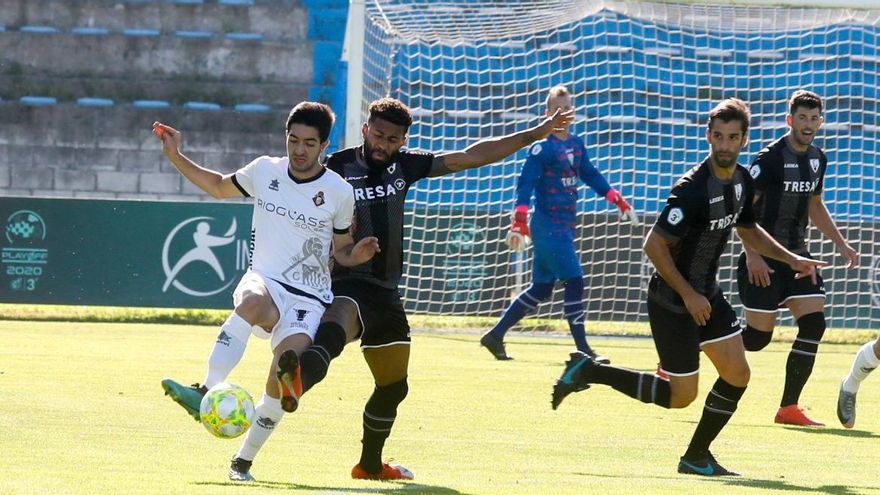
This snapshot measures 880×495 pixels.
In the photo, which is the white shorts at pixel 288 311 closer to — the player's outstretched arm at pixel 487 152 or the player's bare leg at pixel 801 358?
the player's outstretched arm at pixel 487 152

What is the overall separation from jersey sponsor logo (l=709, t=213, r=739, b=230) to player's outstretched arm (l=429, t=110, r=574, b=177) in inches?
34.8

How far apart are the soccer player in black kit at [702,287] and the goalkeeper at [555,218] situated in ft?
18.9

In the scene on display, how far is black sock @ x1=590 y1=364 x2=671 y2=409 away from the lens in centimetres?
720

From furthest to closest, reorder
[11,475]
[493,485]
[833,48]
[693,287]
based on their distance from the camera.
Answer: [833,48], [693,287], [493,485], [11,475]

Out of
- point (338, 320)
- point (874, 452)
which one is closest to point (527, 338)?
point (874, 452)

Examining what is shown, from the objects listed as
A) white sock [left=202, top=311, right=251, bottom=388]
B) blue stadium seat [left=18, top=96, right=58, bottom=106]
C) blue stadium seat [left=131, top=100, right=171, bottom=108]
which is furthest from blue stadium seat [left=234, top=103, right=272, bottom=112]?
white sock [left=202, top=311, right=251, bottom=388]

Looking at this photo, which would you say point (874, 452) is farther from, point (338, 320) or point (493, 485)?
point (338, 320)

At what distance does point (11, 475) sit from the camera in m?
5.59

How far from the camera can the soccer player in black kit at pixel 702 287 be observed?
680 cm

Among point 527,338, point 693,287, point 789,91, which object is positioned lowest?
point 527,338

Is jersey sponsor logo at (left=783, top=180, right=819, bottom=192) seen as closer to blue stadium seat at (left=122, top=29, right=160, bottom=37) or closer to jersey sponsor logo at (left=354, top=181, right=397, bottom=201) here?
jersey sponsor logo at (left=354, top=181, right=397, bottom=201)

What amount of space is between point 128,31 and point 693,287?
18.7 metres

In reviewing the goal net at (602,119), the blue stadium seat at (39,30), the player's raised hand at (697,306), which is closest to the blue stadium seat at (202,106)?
the blue stadium seat at (39,30)

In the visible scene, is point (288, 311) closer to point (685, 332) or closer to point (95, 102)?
point (685, 332)
